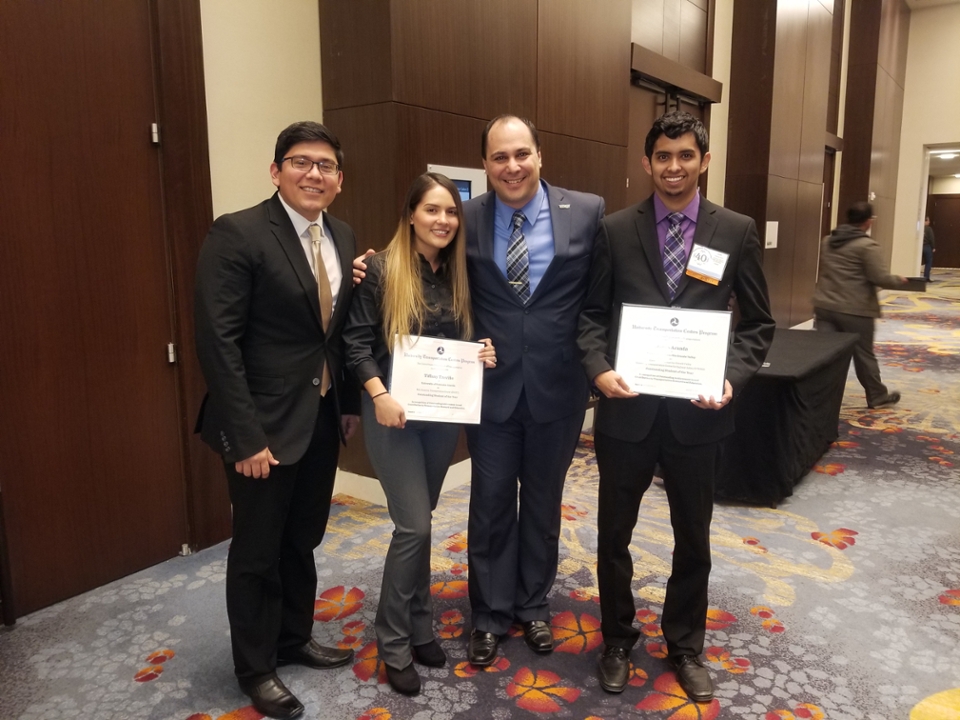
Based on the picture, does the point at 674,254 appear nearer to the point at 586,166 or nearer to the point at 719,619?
the point at 719,619

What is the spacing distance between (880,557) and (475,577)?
1.94 meters

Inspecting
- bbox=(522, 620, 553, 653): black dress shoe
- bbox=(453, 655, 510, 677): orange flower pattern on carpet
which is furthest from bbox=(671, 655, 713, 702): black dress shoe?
bbox=(453, 655, 510, 677): orange flower pattern on carpet

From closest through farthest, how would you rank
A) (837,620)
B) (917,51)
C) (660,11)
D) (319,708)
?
(319,708)
(837,620)
(660,11)
(917,51)

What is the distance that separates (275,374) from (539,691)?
1.26 meters

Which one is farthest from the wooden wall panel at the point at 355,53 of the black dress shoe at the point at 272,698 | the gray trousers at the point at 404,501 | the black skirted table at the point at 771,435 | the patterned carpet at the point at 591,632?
the black dress shoe at the point at 272,698

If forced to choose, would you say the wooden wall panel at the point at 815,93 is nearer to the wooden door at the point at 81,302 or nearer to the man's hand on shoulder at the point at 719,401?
the man's hand on shoulder at the point at 719,401

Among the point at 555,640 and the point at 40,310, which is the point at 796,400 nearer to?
the point at 555,640

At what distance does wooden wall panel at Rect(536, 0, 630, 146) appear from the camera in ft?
14.0

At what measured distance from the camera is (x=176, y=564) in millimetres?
3127

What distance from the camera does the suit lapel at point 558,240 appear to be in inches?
86.6

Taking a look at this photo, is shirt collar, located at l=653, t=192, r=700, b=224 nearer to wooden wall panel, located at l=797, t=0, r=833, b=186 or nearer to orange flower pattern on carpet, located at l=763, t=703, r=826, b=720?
orange flower pattern on carpet, located at l=763, t=703, r=826, b=720

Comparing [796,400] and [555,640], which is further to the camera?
[796,400]

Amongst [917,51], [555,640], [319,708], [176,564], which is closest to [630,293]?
[555,640]

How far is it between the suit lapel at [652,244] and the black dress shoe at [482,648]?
126cm
